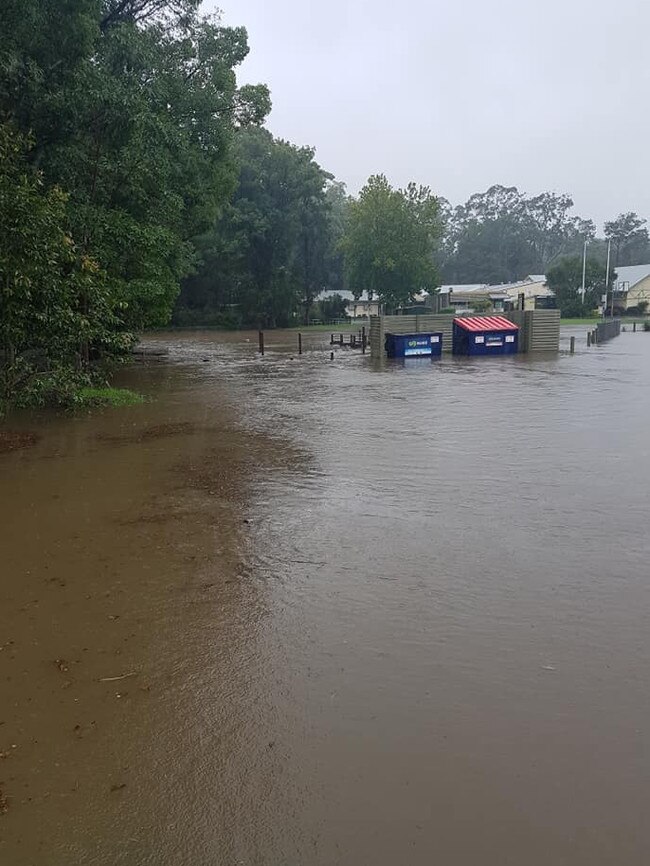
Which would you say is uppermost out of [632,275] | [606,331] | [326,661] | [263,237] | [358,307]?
[263,237]

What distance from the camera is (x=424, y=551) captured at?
6.14 metres

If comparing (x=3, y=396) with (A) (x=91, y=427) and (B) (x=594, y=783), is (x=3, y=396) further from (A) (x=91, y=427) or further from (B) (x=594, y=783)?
(B) (x=594, y=783)

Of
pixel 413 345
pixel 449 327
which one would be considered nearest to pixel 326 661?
pixel 413 345

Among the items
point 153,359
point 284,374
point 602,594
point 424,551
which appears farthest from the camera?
point 153,359

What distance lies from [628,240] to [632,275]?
37144 millimetres

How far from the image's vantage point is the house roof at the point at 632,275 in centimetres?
7438

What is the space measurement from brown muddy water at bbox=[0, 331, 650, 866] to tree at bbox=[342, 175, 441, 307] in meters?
50.3

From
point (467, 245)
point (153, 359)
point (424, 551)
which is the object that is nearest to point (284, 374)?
point (153, 359)

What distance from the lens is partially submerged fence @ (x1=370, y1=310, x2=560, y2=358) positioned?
1117 inches

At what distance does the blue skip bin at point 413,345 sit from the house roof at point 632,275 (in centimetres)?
5542

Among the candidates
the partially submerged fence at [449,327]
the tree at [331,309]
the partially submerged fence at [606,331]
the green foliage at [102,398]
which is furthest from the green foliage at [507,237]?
the green foliage at [102,398]

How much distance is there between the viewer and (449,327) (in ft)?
96.7

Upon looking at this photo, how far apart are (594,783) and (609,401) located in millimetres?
13310

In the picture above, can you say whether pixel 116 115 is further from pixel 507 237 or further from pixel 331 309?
pixel 507 237
